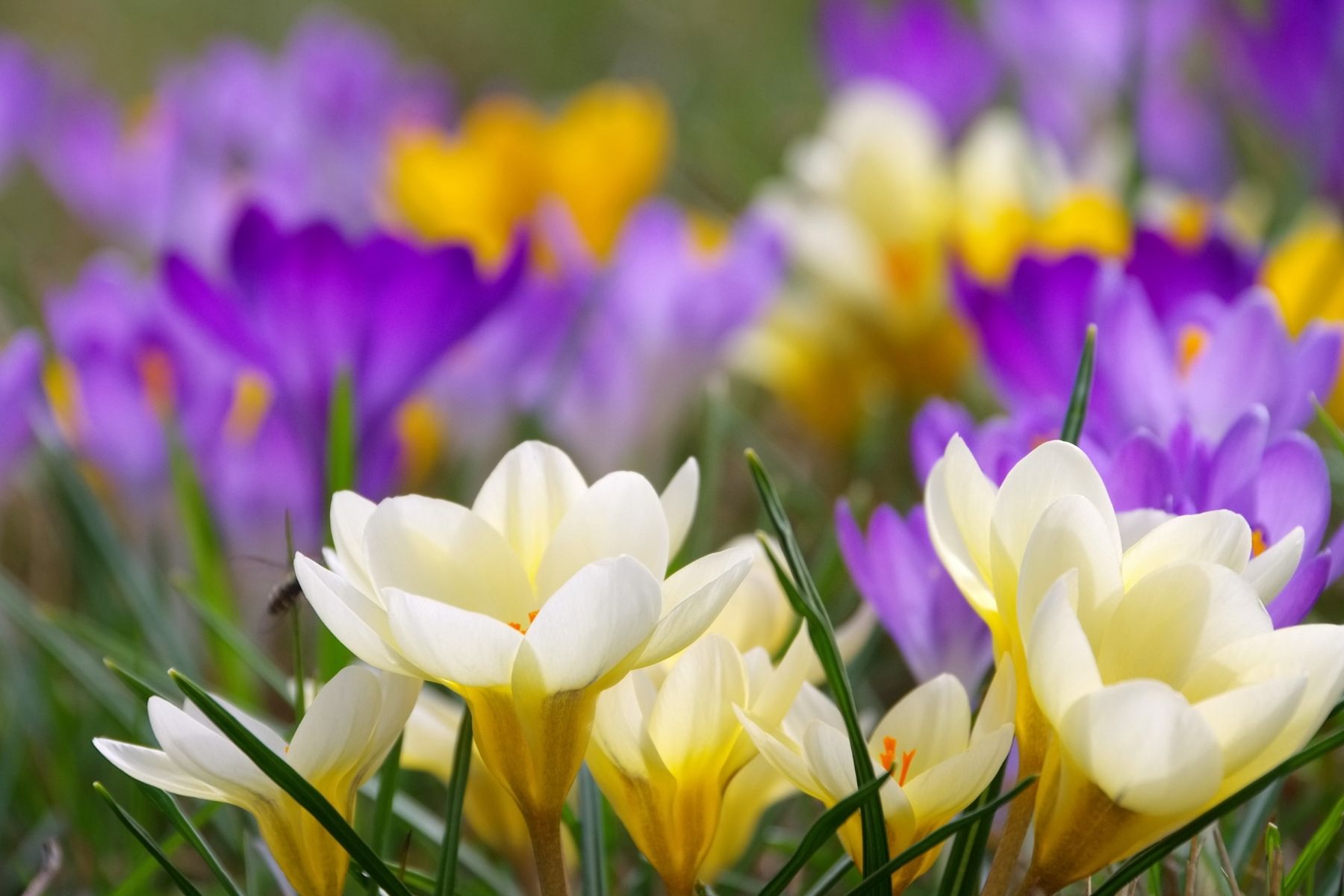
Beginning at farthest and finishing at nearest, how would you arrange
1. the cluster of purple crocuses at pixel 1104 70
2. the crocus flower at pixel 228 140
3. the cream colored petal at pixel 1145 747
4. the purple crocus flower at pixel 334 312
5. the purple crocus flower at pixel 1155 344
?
the crocus flower at pixel 228 140 → the cluster of purple crocuses at pixel 1104 70 → the purple crocus flower at pixel 334 312 → the purple crocus flower at pixel 1155 344 → the cream colored petal at pixel 1145 747

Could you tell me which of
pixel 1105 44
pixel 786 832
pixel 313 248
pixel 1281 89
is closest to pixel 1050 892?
pixel 786 832

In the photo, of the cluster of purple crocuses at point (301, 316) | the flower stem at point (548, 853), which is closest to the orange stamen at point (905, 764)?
the flower stem at point (548, 853)

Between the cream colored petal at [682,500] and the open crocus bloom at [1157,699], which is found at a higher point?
the cream colored petal at [682,500]

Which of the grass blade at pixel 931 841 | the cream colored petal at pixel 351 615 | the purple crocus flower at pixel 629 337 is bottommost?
the grass blade at pixel 931 841

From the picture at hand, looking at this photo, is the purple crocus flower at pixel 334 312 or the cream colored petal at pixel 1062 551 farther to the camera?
the purple crocus flower at pixel 334 312

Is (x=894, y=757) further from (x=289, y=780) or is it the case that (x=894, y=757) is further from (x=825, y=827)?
(x=289, y=780)

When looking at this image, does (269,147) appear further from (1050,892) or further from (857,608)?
(1050,892)

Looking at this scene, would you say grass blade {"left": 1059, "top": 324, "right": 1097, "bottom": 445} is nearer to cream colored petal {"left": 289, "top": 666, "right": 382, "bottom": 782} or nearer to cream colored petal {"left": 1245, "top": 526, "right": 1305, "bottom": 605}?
cream colored petal {"left": 1245, "top": 526, "right": 1305, "bottom": 605}

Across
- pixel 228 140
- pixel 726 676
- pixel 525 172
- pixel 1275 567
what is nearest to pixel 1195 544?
pixel 1275 567

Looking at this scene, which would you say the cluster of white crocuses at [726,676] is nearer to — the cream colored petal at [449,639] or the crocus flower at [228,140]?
the cream colored petal at [449,639]
